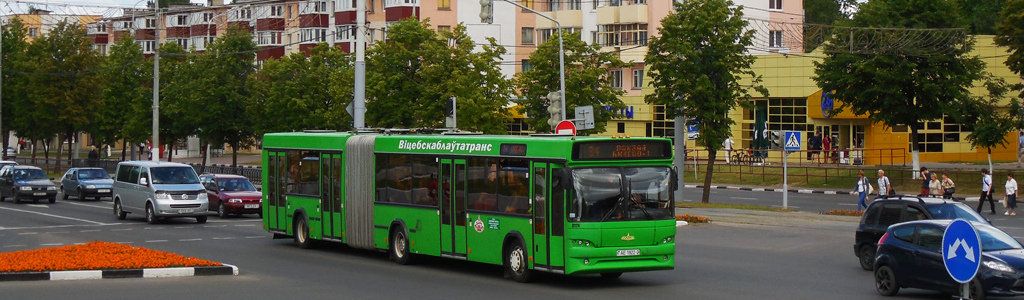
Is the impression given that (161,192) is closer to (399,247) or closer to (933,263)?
(399,247)

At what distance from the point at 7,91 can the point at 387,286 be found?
74301 mm

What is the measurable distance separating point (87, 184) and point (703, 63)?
24.2m

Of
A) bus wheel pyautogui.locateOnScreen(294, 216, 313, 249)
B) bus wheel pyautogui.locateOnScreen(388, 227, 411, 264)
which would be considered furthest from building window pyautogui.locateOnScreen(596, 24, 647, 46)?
→ bus wheel pyautogui.locateOnScreen(388, 227, 411, 264)

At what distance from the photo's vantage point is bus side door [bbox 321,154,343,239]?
27.6 metres

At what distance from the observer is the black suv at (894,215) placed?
2389 centimetres

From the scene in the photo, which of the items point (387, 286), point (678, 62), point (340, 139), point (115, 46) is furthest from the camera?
point (115, 46)

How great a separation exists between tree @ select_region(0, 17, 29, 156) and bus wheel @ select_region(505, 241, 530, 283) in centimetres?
6825

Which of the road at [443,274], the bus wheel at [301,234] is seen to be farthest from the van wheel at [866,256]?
the bus wheel at [301,234]

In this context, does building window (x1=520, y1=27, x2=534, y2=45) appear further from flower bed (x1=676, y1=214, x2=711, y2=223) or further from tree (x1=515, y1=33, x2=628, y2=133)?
flower bed (x1=676, y1=214, x2=711, y2=223)

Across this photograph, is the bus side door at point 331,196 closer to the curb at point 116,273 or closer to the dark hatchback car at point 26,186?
the curb at point 116,273

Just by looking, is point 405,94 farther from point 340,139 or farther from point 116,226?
point 340,139

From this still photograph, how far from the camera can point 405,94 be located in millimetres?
54938

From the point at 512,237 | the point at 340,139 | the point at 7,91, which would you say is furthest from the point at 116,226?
the point at 7,91

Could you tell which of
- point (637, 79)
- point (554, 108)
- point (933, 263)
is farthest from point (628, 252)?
point (637, 79)
